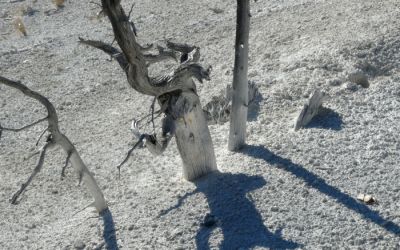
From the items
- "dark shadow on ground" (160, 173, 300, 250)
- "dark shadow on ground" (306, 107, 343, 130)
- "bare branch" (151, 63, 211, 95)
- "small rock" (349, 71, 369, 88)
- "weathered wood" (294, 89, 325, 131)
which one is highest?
"bare branch" (151, 63, 211, 95)

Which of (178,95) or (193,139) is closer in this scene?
(178,95)

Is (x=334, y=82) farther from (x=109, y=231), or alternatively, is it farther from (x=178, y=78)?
(x=109, y=231)

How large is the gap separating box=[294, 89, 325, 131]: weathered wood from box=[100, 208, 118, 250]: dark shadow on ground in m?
3.05

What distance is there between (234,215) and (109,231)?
1682mm

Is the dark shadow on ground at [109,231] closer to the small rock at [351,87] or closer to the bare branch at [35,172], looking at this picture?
the bare branch at [35,172]

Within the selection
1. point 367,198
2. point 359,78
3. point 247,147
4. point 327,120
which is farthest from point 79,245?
point 359,78

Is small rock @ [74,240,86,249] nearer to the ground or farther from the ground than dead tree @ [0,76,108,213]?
nearer to the ground

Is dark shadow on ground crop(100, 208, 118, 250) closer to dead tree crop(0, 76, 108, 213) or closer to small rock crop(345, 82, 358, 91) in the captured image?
dead tree crop(0, 76, 108, 213)

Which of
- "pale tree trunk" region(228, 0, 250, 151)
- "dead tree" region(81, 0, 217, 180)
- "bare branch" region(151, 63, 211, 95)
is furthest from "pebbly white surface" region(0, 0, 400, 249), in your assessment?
"bare branch" region(151, 63, 211, 95)

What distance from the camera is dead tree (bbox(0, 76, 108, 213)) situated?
7806 mm

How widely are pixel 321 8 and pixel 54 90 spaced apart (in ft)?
20.9

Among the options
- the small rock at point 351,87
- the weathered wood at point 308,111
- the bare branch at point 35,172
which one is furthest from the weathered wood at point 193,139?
the small rock at point 351,87

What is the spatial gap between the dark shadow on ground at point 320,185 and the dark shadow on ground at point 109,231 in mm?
2192

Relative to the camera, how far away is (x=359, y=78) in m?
10.8
